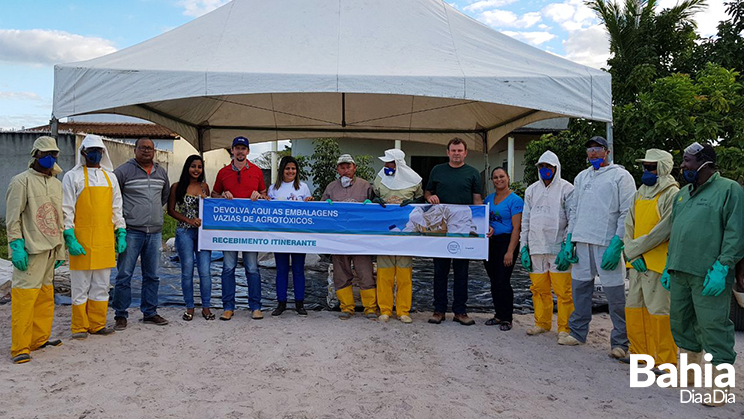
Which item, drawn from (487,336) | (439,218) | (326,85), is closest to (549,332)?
(487,336)

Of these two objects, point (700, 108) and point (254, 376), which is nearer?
point (254, 376)

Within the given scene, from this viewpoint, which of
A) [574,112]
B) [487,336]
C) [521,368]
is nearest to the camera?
[521,368]

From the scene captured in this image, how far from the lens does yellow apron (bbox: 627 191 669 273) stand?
397 centimetres

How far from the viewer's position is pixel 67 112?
526 cm

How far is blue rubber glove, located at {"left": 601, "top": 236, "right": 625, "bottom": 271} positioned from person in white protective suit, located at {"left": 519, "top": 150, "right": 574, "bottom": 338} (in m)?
0.47

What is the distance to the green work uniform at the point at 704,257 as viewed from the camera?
3.43 m

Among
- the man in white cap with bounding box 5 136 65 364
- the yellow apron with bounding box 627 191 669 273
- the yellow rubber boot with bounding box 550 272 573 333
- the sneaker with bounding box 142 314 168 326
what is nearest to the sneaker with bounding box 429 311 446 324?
the yellow rubber boot with bounding box 550 272 573 333

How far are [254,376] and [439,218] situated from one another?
98.4 inches

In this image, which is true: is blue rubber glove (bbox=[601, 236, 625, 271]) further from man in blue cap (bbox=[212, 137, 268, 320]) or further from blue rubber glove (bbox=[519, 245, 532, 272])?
man in blue cap (bbox=[212, 137, 268, 320])

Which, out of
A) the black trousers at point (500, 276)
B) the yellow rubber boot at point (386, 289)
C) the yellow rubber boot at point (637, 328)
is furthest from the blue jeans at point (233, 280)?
the yellow rubber boot at point (637, 328)

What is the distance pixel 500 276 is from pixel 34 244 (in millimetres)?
4172

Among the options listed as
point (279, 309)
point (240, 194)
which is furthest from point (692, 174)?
point (240, 194)

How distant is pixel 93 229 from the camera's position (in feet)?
15.2

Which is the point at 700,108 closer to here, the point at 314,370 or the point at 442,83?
the point at 442,83
